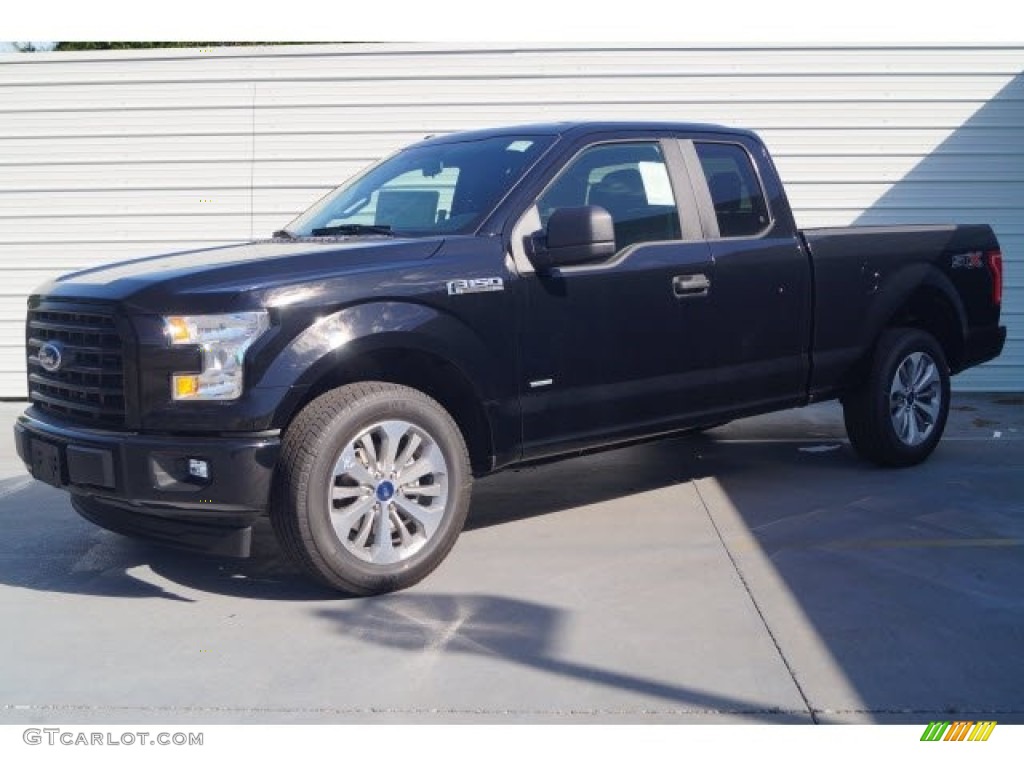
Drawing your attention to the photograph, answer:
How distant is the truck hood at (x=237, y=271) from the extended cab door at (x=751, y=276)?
1690 mm

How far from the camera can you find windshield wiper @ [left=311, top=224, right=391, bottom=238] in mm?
5293

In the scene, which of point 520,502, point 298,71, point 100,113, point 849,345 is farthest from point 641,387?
point 100,113

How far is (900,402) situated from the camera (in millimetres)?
6762

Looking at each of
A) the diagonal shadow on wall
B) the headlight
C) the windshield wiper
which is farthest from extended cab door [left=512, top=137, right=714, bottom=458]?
the diagonal shadow on wall

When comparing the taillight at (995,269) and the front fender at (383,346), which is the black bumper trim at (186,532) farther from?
the taillight at (995,269)

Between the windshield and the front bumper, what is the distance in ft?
4.73

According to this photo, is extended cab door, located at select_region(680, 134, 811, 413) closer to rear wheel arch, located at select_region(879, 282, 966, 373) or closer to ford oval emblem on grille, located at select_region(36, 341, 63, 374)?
rear wheel arch, located at select_region(879, 282, 966, 373)

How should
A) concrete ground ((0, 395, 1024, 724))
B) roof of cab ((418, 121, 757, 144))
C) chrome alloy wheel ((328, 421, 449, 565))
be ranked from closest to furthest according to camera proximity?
concrete ground ((0, 395, 1024, 724)) → chrome alloy wheel ((328, 421, 449, 565)) → roof of cab ((418, 121, 757, 144))

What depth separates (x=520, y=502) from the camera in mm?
6289

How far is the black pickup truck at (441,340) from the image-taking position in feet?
14.1

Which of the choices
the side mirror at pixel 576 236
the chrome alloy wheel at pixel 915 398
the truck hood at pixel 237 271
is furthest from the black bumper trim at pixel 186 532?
the chrome alloy wheel at pixel 915 398

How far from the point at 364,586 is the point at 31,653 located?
1.27m
